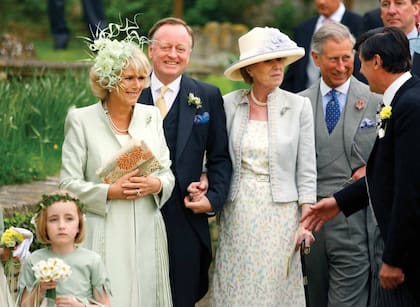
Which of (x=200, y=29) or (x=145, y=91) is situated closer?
(x=145, y=91)

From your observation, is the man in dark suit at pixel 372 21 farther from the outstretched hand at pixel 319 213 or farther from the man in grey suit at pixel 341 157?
the outstretched hand at pixel 319 213

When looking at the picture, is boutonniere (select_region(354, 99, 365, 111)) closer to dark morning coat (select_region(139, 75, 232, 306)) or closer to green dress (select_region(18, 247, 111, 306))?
dark morning coat (select_region(139, 75, 232, 306))

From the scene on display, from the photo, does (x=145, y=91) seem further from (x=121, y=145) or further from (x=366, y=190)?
(x=366, y=190)

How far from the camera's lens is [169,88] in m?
6.45

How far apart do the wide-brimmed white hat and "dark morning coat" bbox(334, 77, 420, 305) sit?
0.97 meters

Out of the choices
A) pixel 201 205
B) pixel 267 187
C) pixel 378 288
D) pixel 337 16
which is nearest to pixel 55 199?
pixel 201 205

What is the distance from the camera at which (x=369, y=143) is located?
6641mm

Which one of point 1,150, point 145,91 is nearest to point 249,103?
point 145,91

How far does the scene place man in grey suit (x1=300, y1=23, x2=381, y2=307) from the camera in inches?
261

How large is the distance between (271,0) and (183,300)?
13.5 m

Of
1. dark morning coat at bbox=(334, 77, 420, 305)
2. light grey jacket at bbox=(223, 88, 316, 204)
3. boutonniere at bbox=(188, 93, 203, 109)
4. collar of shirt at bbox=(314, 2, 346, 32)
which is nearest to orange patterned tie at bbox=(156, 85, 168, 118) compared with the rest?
boutonniere at bbox=(188, 93, 203, 109)

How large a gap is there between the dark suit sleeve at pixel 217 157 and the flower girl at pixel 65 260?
1.09 m

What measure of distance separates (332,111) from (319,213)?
2.64 feet

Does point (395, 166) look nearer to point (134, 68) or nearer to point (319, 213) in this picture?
point (319, 213)
